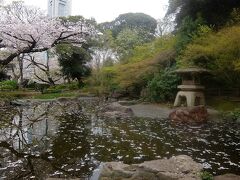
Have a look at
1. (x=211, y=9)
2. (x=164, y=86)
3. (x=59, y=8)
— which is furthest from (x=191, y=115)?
(x=59, y=8)

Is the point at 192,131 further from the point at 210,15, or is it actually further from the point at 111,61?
the point at 111,61

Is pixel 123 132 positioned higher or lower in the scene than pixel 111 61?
lower

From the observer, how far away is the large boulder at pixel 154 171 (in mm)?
6543

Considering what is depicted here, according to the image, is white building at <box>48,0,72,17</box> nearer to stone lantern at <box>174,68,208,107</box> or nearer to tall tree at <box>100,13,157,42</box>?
tall tree at <box>100,13,157,42</box>

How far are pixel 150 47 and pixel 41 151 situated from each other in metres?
27.1

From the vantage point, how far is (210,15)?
26625 mm

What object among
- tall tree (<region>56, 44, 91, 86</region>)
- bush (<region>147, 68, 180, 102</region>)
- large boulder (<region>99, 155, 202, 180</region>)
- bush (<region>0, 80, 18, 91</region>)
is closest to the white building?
tall tree (<region>56, 44, 91, 86</region>)

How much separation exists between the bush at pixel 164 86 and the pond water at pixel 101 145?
9.72 metres

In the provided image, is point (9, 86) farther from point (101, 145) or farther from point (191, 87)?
point (101, 145)

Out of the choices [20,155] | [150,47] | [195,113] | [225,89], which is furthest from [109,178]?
[150,47]

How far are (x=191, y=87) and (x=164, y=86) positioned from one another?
11.6ft

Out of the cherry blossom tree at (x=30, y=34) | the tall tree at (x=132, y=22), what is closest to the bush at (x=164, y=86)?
the cherry blossom tree at (x=30, y=34)

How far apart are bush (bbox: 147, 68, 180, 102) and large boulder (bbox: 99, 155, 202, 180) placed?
1923 cm

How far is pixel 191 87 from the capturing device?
23094 mm
